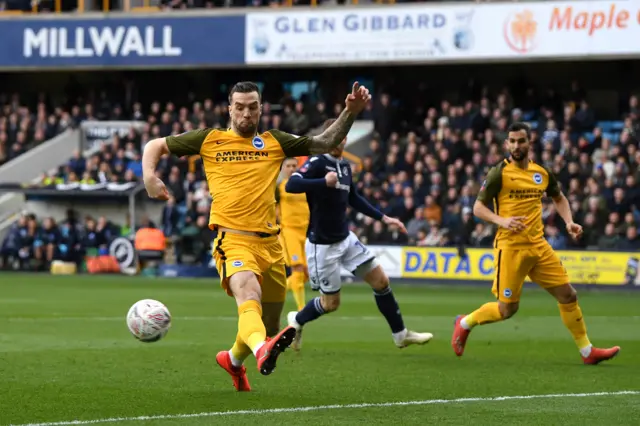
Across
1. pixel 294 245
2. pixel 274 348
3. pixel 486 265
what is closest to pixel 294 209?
pixel 294 245

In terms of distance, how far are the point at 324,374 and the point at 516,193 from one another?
2.76 m

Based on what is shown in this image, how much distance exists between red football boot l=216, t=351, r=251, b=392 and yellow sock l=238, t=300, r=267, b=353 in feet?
2.52

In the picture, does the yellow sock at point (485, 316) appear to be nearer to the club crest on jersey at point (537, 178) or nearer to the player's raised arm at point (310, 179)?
the club crest on jersey at point (537, 178)

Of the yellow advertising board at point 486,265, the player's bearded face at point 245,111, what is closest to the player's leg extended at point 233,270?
the player's bearded face at point 245,111

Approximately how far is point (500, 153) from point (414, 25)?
529cm

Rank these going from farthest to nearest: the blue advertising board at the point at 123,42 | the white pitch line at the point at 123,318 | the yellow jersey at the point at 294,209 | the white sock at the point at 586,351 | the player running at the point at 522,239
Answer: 1. the blue advertising board at the point at 123,42
2. the white pitch line at the point at 123,318
3. the yellow jersey at the point at 294,209
4. the player running at the point at 522,239
5. the white sock at the point at 586,351

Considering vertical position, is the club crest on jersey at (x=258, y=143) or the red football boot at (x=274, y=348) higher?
the club crest on jersey at (x=258, y=143)

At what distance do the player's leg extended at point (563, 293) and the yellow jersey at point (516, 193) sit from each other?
217 mm

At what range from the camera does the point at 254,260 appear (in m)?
9.13

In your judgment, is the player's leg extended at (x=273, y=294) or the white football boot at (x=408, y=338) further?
the white football boot at (x=408, y=338)

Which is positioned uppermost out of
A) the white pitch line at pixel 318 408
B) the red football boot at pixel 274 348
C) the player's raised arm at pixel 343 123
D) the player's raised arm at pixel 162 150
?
the player's raised arm at pixel 343 123

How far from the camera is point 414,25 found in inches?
1325

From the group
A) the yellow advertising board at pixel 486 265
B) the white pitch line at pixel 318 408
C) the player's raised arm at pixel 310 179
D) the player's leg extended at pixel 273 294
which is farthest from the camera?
the yellow advertising board at pixel 486 265

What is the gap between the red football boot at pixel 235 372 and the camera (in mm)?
9656
